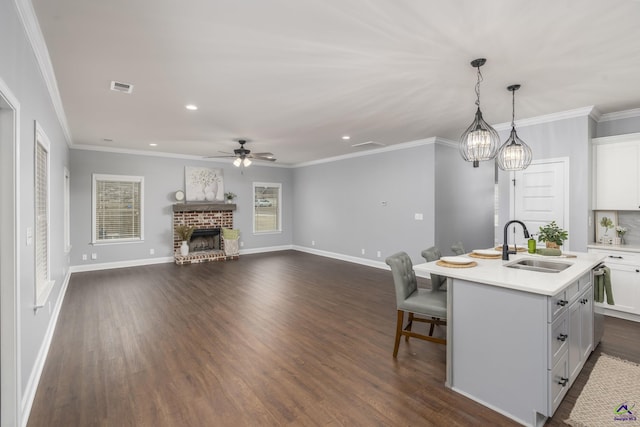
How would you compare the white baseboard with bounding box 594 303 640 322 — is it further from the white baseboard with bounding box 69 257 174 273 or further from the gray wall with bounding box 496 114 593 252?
the white baseboard with bounding box 69 257 174 273

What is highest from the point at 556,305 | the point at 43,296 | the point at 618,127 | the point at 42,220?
the point at 618,127

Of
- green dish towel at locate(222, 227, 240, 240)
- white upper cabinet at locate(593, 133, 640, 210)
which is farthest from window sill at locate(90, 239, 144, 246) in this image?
white upper cabinet at locate(593, 133, 640, 210)

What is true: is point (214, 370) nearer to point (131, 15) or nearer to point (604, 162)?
point (131, 15)

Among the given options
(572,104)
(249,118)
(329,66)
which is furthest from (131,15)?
(572,104)

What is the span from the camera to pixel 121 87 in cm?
331

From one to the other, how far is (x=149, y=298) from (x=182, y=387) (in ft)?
9.01

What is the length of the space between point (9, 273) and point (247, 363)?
1.82m

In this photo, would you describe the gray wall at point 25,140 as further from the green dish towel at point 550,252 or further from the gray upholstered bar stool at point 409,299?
the green dish towel at point 550,252

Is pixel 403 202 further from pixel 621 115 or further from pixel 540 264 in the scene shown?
pixel 540 264

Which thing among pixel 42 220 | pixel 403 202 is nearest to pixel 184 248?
pixel 42 220

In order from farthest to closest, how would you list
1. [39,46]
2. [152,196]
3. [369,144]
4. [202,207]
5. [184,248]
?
[202,207]
[184,248]
[152,196]
[369,144]
[39,46]

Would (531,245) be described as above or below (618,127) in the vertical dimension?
below

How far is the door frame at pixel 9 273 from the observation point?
1.79m

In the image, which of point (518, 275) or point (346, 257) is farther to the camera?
point (346, 257)
